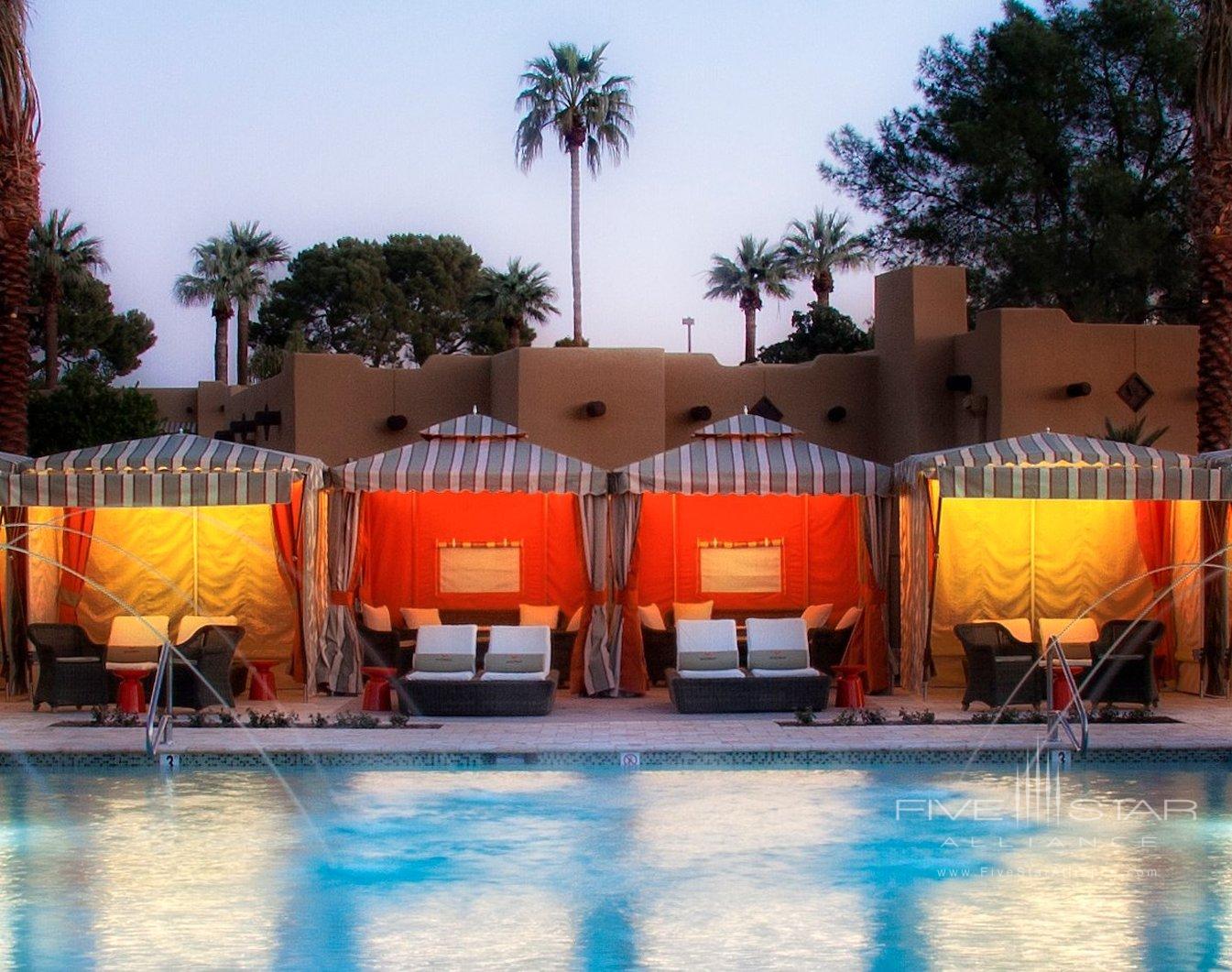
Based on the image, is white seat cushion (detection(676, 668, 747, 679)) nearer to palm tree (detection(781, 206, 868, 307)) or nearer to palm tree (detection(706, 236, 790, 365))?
palm tree (detection(781, 206, 868, 307))

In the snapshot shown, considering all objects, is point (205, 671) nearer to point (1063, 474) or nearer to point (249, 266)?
point (1063, 474)

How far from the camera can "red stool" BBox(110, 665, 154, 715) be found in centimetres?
1530

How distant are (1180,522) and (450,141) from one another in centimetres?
2863

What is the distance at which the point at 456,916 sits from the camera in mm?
8992

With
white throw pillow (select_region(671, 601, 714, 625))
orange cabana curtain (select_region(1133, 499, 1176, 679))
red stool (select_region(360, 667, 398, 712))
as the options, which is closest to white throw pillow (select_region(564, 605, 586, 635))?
white throw pillow (select_region(671, 601, 714, 625))

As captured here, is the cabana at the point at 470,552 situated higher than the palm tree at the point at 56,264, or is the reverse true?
the palm tree at the point at 56,264

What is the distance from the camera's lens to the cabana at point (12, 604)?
16.9 metres

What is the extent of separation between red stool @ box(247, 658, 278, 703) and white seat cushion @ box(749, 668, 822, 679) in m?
4.87

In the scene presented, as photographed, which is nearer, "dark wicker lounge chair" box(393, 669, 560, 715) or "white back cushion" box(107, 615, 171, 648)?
"dark wicker lounge chair" box(393, 669, 560, 715)

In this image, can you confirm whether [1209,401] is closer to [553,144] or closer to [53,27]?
[53,27]

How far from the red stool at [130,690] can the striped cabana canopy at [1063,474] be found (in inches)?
313

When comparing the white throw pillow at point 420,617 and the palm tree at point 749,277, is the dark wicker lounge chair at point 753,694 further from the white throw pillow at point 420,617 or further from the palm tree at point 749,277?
the palm tree at point 749,277

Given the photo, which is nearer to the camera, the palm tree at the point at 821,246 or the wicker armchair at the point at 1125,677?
the wicker armchair at the point at 1125,677

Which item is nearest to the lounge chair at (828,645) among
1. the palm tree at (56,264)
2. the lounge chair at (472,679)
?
the lounge chair at (472,679)
